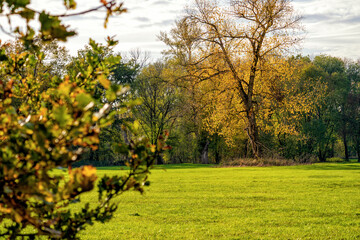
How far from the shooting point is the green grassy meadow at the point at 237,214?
7832 millimetres

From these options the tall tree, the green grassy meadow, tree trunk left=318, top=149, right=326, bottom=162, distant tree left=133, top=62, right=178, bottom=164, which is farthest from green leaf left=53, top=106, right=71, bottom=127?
tree trunk left=318, top=149, right=326, bottom=162

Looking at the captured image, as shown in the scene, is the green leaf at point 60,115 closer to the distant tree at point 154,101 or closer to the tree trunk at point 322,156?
the distant tree at point 154,101

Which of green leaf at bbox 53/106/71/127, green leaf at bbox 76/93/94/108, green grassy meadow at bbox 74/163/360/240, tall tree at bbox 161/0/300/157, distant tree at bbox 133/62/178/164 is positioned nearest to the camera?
green leaf at bbox 53/106/71/127

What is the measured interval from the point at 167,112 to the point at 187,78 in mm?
16951

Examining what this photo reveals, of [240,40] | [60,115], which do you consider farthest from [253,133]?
[60,115]

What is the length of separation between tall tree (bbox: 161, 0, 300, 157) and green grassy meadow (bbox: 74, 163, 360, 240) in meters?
16.0

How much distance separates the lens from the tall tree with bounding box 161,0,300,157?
28.4 metres

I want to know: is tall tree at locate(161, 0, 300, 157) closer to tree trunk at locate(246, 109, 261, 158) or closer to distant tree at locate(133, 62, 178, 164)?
tree trunk at locate(246, 109, 261, 158)

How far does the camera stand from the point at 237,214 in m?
9.70

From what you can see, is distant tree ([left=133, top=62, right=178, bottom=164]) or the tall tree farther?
distant tree ([left=133, top=62, right=178, bottom=164])

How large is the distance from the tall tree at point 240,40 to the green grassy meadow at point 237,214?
16009 millimetres

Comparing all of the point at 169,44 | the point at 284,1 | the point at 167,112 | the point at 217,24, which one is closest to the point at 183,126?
the point at 167,112

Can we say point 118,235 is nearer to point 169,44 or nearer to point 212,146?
point 169,44

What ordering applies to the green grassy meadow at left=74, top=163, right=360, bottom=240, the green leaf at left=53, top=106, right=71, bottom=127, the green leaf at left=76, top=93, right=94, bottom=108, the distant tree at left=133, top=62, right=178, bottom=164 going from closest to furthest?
the green leaf at left=53, top=106, right=71, bottom=127 → the green leaf at left=76, top=93, right=94, bottom=108 → the green grassy meadow at left=74, top=163, right=360, bottom=240 → the distant tree at left=133, top=62, right=178, bottom=164
